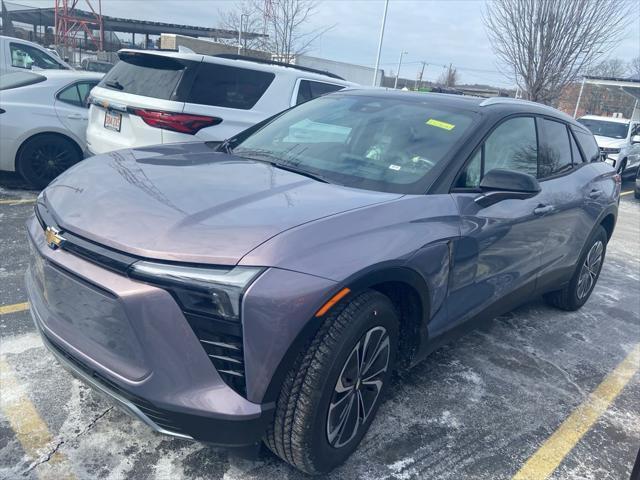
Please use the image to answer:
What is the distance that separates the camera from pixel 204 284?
1.78 meters

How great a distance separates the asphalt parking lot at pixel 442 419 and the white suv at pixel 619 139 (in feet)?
36.0

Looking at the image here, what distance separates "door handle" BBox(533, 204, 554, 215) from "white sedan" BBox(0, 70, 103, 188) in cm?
530

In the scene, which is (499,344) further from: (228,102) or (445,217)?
(228,102)

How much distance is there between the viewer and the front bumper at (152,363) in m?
1.78

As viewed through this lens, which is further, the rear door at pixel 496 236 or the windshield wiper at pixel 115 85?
the windshield wiper at pixel 115 85

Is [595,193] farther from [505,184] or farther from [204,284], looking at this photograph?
[204,284]

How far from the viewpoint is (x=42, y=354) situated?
3008mm

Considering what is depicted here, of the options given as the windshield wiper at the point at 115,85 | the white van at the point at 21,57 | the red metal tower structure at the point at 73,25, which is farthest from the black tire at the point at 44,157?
the red metal tower structure at the point at 73,25

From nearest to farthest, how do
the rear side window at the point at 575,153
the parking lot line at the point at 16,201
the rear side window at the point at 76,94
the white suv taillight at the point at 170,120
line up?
the rear side window at the point at 575,153 < the white suv taillight at the point at 170,120 < the parking lot line at the point at 16,201 < the rear side window at the point at 76,94

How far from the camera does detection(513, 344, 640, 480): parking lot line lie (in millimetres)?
2590

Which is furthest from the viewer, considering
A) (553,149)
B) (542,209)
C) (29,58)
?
(29,58)

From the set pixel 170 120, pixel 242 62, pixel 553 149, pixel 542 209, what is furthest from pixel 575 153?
pixel 170 120

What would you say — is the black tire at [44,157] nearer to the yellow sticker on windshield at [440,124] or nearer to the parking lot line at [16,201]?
the parking lot line at [16,201]

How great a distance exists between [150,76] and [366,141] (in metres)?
3.00
